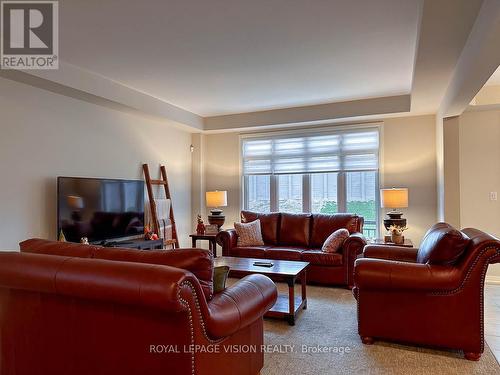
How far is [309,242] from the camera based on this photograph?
200 inches

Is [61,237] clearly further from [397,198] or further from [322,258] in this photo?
[397,198]

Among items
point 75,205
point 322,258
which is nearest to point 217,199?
point 322,258

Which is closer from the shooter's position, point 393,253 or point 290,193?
point 393,253

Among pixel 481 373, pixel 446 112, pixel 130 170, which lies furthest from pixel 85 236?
pixel 446 112

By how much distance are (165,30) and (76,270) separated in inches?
83.7

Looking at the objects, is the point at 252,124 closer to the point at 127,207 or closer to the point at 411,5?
the point at 127,207

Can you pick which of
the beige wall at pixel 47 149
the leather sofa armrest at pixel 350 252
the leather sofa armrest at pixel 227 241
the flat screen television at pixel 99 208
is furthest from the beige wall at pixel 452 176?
the beige wall at pixel 47 149

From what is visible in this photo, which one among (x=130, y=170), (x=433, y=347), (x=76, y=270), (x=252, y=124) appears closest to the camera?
(x=76, y=270)

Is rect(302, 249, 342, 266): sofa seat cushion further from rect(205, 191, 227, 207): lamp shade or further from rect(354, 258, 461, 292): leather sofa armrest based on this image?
rect(205, 191, 227, 207): lamp shade

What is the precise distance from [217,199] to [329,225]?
1.91 metres

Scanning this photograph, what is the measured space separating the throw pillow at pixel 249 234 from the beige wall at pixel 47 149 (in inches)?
66.4

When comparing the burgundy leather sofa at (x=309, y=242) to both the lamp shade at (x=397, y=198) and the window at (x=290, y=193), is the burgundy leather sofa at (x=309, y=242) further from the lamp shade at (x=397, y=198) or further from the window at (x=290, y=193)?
the window at (x=290, y=193)

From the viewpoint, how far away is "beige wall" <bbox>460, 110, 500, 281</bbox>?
4.41 m

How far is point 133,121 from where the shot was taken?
5059mm
